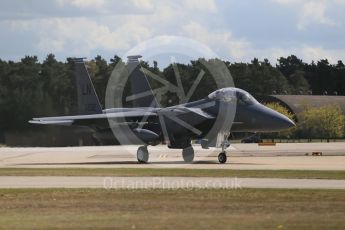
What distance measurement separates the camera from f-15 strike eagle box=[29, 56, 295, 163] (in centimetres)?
3481

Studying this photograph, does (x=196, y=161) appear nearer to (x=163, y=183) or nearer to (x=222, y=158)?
(x=222, y=158)

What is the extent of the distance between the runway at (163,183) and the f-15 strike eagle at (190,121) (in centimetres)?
1046

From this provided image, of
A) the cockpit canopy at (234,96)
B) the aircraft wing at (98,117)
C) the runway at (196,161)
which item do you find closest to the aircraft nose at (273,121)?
the cockpit canopy at (234,96)

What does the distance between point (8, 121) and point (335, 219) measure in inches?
2348

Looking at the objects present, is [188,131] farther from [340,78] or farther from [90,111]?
[340,78]

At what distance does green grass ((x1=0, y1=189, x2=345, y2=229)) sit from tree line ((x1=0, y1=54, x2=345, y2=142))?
16979mm

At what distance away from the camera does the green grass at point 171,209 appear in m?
13.8

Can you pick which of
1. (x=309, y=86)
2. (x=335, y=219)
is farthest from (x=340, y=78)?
Result: (x=335, y=219)

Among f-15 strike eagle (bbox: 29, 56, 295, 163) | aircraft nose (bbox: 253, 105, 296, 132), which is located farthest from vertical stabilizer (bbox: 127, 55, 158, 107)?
aircraft nose (bbox: 253, 105, 296, 132)

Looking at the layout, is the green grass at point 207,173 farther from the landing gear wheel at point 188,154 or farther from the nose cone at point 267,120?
the landing gear wheel at point 188,154

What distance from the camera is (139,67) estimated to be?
40.2 m

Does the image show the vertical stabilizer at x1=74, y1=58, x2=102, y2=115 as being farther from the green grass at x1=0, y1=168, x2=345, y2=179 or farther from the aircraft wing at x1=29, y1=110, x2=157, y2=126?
the green grass at x1=0, y1=168, x2=345, y2=179

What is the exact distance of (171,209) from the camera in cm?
1594

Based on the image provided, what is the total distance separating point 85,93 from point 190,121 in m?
8.17
